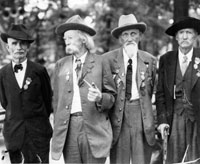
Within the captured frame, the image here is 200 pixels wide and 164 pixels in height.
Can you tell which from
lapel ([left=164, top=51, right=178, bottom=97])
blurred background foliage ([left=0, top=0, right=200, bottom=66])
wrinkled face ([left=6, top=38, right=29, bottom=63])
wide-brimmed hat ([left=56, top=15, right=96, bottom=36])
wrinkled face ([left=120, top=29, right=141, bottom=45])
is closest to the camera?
wide-brimmed hat ([left=56, top=15, right=96, bottom=36])

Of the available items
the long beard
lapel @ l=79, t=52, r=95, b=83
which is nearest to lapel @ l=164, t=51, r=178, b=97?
the long beard

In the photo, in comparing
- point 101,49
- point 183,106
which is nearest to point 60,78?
point 183,106

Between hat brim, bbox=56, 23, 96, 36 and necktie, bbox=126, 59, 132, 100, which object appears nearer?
hat brim, bbox=56, 23, 96, 36

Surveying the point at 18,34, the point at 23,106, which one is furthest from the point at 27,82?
the point at 18,34

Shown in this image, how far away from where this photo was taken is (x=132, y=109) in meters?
4.99

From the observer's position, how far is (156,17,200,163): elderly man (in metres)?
5.00

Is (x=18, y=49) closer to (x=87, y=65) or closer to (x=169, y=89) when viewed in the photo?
(x=87, y=65)

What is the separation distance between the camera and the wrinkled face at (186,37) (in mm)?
5078

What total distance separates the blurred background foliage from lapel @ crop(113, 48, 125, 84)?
3.31 meters

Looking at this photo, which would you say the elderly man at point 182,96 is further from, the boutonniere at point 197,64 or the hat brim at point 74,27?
the hat brim at point 74,27

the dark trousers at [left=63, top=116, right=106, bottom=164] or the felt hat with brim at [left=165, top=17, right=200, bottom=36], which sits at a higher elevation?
the felt hat with brim at [left=165, top=17, right=200, bottom=36]

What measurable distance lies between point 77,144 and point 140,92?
3.00 feet

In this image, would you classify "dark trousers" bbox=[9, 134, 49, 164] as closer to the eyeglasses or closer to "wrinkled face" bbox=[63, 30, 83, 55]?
"wrinkled face" bbox=[63, 30, 83, 55]

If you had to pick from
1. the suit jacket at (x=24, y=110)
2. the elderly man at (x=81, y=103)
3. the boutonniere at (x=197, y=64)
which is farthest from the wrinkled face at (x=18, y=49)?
the boutonniere at (x=197, y=64)
